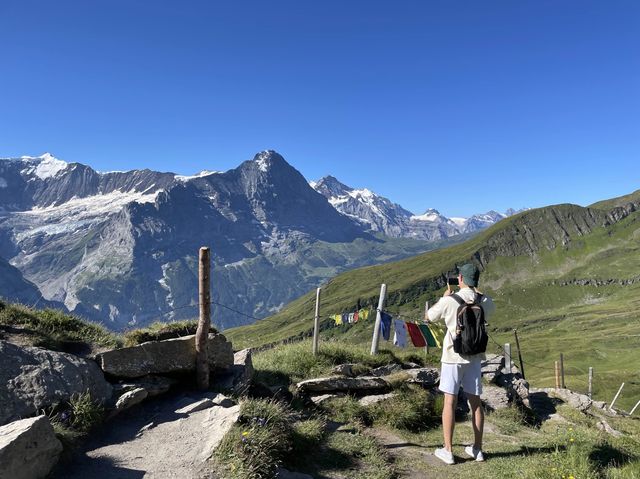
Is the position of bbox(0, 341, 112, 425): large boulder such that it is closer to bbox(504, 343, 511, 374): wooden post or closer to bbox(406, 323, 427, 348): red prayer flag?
bbox(406, 323, 427, 348): red prayer flag

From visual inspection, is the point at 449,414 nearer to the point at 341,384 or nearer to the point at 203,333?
the point at 341,384

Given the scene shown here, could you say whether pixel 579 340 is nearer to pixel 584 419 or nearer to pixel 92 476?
pixel 584 419

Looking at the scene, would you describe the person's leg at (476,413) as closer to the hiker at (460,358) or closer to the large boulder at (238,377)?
the hiker at (460,358)

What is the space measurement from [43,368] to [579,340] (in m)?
222

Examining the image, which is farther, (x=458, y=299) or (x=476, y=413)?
(x=476, y=413)

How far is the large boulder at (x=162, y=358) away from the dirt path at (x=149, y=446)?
→ 3.17 ft

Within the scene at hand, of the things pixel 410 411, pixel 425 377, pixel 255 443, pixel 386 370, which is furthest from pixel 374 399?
pixel 255 443

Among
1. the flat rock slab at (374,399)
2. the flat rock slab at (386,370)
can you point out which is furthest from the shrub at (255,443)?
the flat rock slab at (386,370)

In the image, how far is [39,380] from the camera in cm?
901

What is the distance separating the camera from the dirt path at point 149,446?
24.7 ft

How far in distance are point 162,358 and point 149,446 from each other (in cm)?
308

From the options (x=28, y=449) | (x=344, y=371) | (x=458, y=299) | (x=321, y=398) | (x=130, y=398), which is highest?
→ (x=458, y=299)

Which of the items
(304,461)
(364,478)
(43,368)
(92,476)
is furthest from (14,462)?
(364,478)

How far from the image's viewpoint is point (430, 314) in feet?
30.8
